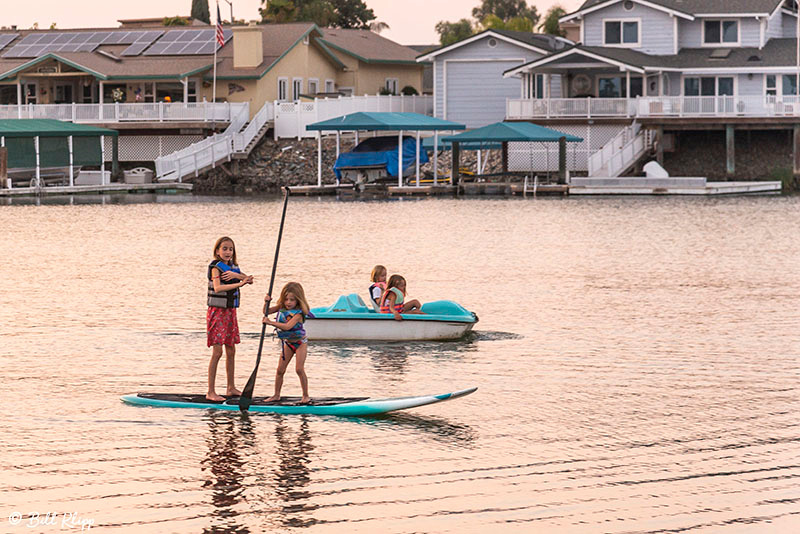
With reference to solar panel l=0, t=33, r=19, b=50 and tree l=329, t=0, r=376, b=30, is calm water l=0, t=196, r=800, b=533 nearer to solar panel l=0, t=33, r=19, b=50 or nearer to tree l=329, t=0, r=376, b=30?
solar panel l=0, t=33, r=19, b=50

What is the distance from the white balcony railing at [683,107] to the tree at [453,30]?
8171cm

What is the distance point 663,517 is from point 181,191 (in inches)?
2350

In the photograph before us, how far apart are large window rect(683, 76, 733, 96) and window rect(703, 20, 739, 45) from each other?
2.89 metres

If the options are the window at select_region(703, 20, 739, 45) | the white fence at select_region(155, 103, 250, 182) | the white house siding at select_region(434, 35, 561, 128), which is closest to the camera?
the white fence at select_region(155, 103, 250, 182)

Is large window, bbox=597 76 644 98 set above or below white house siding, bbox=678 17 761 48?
below

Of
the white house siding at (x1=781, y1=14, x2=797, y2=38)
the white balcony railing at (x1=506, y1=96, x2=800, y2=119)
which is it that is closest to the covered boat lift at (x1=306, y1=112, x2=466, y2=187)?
the white balcony railing at (x1=506, y1=96, x2=800, y2=119)

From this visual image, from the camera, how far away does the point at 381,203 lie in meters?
58.5

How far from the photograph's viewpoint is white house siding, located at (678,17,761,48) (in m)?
72.6

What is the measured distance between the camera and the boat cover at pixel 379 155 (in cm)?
6588

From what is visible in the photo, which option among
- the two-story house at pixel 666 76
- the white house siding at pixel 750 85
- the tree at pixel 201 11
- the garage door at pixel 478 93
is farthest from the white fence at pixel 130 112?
the tree at pixel 201 11

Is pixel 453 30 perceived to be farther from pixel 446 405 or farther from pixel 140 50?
pixel 446 405

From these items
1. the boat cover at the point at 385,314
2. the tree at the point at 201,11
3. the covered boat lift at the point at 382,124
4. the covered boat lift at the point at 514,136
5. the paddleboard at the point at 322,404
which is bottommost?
the paddleboard at the point at 322,404

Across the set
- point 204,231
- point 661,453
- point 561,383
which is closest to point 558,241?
point 204,231

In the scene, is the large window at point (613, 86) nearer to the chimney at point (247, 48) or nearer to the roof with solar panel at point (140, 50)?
the roof with solar panel at point (140, 50)
